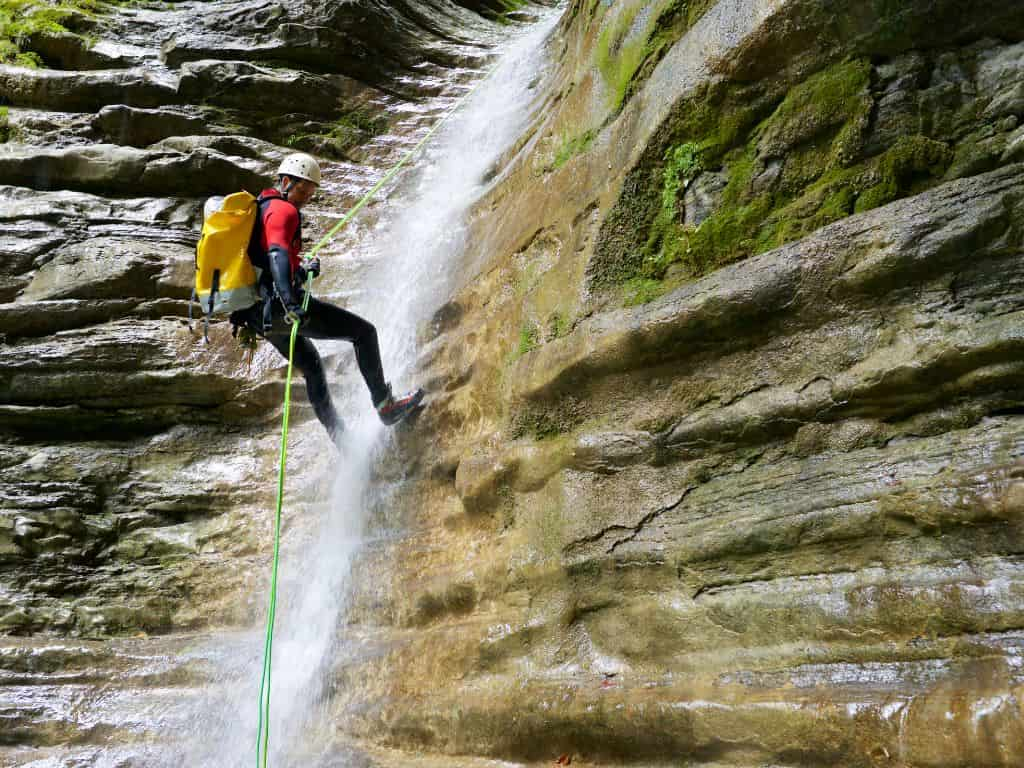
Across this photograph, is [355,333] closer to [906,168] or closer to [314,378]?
[314,378]

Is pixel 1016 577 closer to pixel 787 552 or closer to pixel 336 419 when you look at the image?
pixel 787 552

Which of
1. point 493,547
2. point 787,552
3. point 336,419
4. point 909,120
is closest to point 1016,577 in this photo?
point 787,552

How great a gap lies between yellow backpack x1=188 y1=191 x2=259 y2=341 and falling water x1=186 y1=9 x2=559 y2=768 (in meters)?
2.08

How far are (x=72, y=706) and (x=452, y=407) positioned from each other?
14.9ft

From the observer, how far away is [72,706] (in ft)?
22.5

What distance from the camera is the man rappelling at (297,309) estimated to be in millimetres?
6422

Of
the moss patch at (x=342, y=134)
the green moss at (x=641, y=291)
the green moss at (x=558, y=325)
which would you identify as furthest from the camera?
the moss patch at (x=342, y=134)

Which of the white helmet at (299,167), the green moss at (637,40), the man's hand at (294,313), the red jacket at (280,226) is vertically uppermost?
the green moss at (637,40)

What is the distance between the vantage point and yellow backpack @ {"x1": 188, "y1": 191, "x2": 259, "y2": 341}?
644cm

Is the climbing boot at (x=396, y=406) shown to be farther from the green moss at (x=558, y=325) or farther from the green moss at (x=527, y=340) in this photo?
the green moss at (x=558, y=325)

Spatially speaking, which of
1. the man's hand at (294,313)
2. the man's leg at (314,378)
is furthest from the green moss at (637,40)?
the man's leg at (314,378)

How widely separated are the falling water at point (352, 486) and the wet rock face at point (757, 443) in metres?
0.71

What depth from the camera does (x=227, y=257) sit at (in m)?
6.52

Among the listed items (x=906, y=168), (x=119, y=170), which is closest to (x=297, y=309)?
(x=906, y=168)
